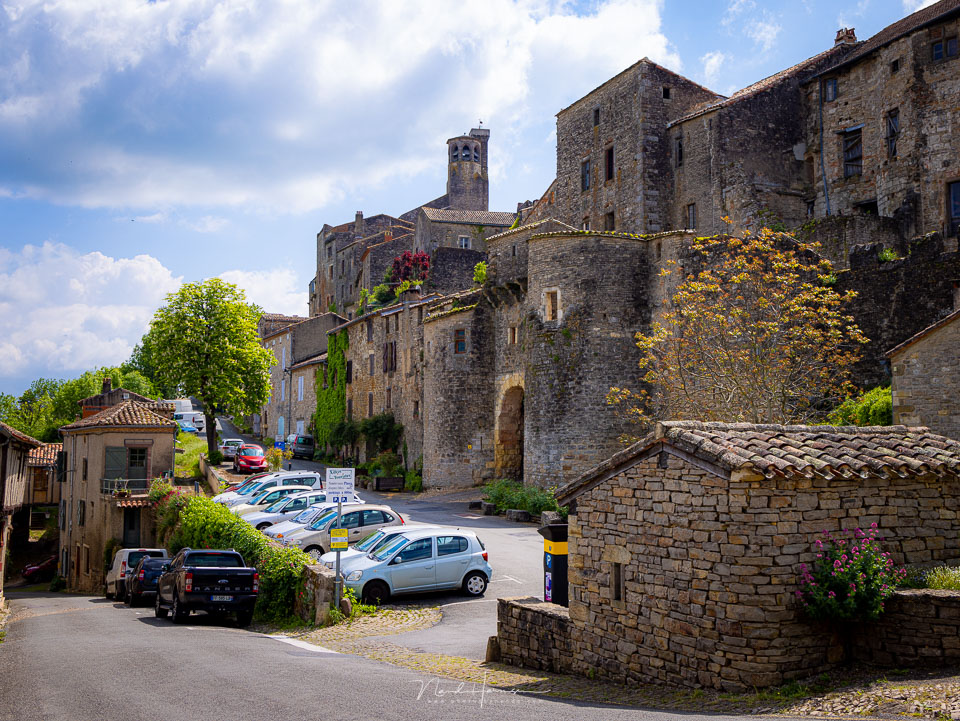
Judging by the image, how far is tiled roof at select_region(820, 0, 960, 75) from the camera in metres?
30.6

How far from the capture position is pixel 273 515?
83.7 feet

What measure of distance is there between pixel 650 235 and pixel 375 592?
18953 millimetres

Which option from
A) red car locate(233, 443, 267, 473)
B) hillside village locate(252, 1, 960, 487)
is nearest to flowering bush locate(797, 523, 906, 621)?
hillside village locate(252, 1, 960, 487)

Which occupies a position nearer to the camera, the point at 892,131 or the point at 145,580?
the point at 145,580

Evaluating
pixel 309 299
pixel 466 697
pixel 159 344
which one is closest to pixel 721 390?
pixel 466 697

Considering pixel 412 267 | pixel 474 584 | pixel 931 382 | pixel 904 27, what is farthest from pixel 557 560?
pixel 412 267

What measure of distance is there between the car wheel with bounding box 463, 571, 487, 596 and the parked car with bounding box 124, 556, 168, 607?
9898mm

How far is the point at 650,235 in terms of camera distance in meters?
31.3

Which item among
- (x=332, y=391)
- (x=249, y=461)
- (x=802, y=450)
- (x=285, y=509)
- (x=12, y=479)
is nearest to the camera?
(x=802, y=450)

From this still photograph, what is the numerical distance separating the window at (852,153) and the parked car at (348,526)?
24366 millimetres

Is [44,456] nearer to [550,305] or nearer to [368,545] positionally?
[550,305]

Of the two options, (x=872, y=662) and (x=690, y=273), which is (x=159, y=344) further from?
(x=872, y=662)

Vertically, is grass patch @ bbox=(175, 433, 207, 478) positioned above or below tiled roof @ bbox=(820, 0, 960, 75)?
below

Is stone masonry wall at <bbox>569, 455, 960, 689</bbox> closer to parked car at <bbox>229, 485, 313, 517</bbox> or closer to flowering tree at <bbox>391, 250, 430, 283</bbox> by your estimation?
parked car at <bbox>229, 485, 313, 517</bbox>
